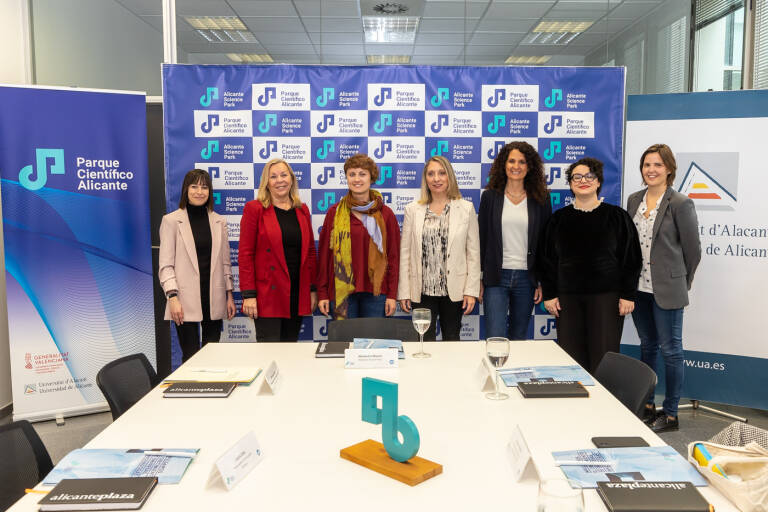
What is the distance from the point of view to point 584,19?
5.00m

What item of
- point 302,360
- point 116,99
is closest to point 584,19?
point 116,99

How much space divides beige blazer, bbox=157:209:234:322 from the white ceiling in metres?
1.54

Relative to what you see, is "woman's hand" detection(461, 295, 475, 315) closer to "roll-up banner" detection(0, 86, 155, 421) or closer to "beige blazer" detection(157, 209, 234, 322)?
"beige blazer" detection(157, 209, 234, 322)

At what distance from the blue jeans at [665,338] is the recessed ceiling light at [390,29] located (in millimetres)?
3059

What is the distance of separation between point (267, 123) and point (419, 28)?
1874 millimetres

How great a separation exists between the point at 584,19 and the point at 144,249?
155 inches

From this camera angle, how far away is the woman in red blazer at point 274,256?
3.40m

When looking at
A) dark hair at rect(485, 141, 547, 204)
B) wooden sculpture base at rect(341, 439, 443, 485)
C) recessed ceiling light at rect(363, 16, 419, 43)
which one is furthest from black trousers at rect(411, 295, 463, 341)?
recessed ceiling light at rect(363, 16, 419, 43)

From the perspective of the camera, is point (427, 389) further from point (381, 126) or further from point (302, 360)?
point (381, 126)

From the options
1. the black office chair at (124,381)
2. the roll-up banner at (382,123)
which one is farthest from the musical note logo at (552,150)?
the black office chair at (124,381)

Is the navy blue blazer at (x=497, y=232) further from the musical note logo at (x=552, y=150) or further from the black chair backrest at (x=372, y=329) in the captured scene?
the black chair backrest at (x=372, y=329)

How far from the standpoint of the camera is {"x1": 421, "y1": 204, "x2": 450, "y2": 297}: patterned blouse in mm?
3439

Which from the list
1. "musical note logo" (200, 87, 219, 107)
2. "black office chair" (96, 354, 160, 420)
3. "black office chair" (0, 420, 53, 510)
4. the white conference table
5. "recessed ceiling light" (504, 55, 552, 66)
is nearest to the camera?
the white conference table

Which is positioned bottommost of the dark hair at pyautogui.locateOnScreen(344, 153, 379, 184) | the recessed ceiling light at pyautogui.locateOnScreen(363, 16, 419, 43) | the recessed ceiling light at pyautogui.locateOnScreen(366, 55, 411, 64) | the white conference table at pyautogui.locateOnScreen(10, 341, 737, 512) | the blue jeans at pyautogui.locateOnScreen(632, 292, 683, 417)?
the blue jeans at pyautogui.locateOnScreen(632, 292, 683, 417)
